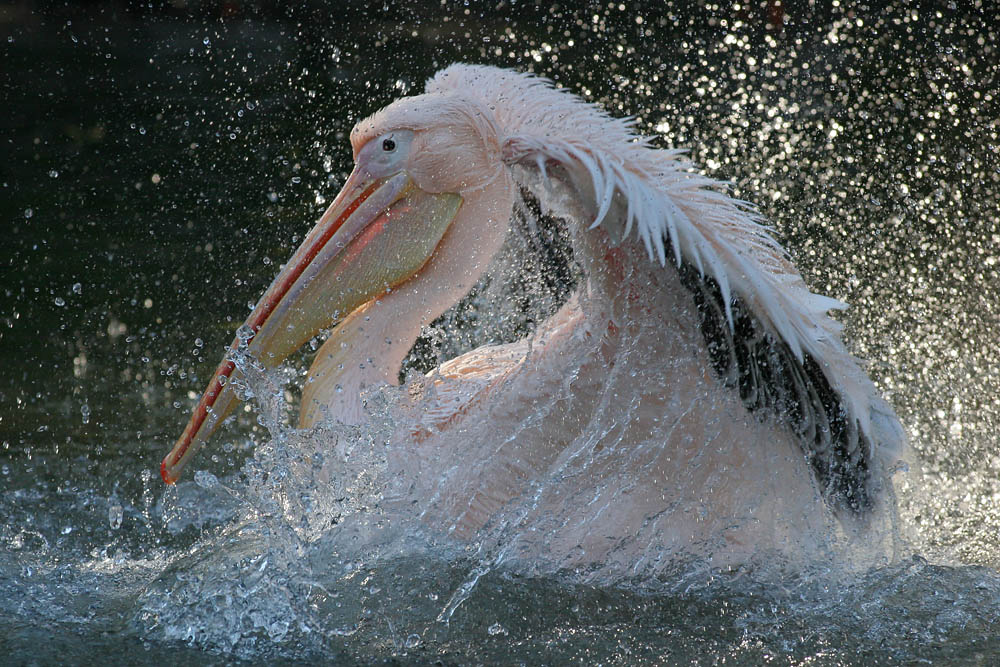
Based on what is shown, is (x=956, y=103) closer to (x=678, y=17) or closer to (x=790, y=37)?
(x=790, y=37)

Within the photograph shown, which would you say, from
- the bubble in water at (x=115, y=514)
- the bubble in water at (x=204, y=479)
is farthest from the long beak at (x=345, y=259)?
the bubble in water at (x=115, y=514)

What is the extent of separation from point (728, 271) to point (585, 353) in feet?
1.37

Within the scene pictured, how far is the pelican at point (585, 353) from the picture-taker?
2820mm

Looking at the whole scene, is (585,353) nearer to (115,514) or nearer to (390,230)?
(390,230)

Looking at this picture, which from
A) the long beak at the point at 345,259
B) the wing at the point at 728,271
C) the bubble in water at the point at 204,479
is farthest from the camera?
the long beak at the point at 345,259

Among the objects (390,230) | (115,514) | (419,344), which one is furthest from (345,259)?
(419,344)

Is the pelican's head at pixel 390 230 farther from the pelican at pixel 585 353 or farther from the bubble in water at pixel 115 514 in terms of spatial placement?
the bubble in water at pixel 115 514

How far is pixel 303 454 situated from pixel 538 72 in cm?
531

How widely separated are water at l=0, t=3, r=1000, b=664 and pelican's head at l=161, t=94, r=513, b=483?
0.16m

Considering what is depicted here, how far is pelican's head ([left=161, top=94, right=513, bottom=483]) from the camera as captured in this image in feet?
10.4

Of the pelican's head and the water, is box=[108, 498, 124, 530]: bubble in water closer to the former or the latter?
the water

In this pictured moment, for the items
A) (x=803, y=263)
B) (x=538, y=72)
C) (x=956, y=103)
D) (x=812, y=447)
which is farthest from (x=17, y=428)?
(x=956, y=103)

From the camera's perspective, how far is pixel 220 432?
436cm

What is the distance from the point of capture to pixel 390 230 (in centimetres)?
327
